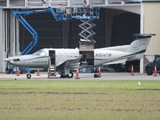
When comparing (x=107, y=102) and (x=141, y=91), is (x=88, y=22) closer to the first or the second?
(x=141, y=91)

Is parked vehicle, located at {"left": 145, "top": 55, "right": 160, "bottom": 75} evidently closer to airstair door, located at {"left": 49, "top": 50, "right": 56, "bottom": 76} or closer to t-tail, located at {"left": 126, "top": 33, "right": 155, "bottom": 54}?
t-tail, located at {"left": 126, "top": 33, "right": 155, "bottom": 54}

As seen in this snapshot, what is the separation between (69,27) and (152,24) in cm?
1484

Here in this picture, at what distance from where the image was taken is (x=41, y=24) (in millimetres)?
61844

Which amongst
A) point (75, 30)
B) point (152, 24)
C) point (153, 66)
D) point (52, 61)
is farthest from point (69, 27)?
point (52, 61)

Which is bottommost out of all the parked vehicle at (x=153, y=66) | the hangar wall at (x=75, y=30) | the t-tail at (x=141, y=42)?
the parked vehicle at (x=153, y=66)

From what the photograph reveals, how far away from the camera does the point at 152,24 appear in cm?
4847

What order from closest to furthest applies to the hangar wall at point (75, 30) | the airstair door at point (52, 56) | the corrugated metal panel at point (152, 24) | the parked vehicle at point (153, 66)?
1. the airstair door at point (52, 56)
2. the parked vehicle at point (153, 66)
3. the corrugated metal panel at point (152, 24)
4. the hangar wall at point (75, 30)

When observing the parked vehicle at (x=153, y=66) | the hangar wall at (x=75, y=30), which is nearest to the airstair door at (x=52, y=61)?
the parked vehicle at (x=153, y=66)

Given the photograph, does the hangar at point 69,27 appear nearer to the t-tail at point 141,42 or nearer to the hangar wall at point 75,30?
the hangar wall at point 75,30

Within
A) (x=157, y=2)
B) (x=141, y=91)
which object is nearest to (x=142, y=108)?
(x=141, y=91)

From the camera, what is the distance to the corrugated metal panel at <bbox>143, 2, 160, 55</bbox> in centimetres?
4812

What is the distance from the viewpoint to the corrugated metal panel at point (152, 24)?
48125 mm

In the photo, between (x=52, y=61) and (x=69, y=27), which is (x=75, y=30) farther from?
(x=52, y=61)

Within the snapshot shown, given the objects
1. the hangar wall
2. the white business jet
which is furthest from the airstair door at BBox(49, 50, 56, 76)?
the hangar wall
